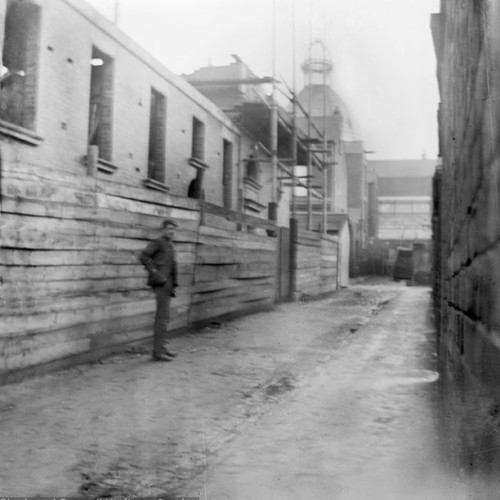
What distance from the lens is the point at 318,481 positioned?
2906 mm

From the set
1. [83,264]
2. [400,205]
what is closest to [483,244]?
[83,264]

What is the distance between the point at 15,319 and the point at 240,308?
20.4 ft

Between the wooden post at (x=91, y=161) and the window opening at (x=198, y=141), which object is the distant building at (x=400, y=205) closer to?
the window opening at (x=198, y=141)

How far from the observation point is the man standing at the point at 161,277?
6238 mm

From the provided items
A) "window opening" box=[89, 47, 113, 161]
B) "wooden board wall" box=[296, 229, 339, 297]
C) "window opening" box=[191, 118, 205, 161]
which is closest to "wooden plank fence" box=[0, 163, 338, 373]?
"window opening" box=[89, 47, 113, 161]

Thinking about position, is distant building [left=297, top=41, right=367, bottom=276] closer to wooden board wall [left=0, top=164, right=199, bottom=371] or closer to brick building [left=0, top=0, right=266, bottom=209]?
brick building [left=0, top=0, right=266, bottom=209]

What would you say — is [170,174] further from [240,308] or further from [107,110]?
[240,308]

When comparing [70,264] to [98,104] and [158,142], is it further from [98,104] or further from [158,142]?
[158,142]

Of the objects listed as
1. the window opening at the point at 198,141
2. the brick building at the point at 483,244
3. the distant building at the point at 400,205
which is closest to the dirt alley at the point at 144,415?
the brick building at the point at 483,244

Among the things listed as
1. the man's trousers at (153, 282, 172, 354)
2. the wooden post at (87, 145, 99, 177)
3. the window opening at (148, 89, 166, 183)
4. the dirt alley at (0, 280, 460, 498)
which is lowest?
the dirt alley at (0, 280, 460, 498)

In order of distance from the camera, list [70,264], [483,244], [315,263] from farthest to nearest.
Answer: [315,263]
[70,264]
[483,244]

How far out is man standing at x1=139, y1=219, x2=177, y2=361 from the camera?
6.24m

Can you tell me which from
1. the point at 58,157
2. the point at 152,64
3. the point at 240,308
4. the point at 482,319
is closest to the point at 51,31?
the point at 58,157

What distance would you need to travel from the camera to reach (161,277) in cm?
627
